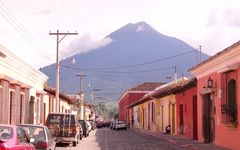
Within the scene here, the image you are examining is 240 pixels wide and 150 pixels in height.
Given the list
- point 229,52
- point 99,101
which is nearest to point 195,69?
point 229,52

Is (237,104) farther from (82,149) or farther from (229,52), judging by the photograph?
(82,149)

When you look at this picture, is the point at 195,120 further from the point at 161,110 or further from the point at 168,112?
the point at 161,110

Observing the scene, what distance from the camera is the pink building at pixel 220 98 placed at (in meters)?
25.5

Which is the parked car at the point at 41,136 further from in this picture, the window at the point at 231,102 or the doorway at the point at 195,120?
the doorway at the point at 195,120

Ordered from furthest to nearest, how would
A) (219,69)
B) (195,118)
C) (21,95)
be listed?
(195,118) → (21,95) → (219,69)

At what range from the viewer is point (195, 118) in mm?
38406

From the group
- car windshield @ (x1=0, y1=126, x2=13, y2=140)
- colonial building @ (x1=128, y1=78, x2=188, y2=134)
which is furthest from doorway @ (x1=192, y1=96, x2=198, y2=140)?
car windshield @ (x1=0, y1=126, x2=13, y2=140)

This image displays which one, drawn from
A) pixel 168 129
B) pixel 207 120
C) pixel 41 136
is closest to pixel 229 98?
pixel 207 120

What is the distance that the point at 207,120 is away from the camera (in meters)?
33.2

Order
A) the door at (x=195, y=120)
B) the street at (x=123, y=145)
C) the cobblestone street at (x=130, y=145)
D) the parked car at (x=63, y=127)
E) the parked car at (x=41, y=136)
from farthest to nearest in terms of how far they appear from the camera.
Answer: the door at (x=195, y=120)
the parked car at (x=63, y=127)
the street at (x=123, y=145)
the cobblestone street at (x=130, y=145)
the parked car at (x=41, y=136)

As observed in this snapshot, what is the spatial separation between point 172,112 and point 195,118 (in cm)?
1117

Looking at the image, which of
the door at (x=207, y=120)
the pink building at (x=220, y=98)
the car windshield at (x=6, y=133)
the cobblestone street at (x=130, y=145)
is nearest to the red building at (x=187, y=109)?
the cobblestone street at (x=130, y=145)

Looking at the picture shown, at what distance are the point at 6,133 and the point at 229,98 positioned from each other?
53.6 feet

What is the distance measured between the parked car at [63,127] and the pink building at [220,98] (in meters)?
7.84
